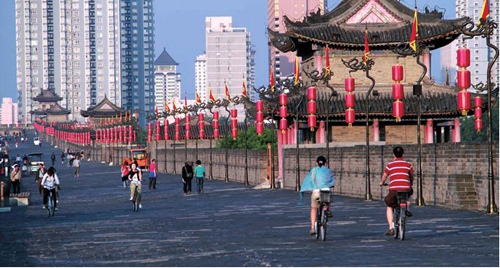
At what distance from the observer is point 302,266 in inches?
694

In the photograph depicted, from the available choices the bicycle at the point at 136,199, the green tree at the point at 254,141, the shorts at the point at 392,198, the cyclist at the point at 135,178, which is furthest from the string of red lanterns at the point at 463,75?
the green tree at the point at 254,141

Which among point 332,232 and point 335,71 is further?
point 335,71

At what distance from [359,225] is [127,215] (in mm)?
10014

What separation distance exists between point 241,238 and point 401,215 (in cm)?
351

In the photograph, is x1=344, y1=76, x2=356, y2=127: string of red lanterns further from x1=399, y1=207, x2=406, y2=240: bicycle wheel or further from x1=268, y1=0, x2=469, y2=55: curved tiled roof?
x1=399, y1=207, x2=406, y2=240: bicycle wheel

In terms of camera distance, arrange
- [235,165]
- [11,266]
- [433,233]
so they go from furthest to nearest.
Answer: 1. [235,165]
2. [433,233]
3. [11,266]

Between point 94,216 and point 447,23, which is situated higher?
point 447,23

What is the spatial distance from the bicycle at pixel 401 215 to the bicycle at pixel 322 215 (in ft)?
4.31

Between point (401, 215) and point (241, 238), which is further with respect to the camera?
point (241, 238)

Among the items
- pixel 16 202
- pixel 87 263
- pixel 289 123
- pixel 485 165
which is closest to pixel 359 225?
pixel 485 165

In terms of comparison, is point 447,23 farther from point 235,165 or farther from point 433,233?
point 433,233

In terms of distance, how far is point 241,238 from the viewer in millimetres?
23938

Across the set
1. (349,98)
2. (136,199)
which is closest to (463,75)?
(136,199)

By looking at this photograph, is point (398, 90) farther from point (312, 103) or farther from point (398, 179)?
point (398, 179)
